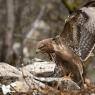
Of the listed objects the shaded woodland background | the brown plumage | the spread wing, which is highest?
the shaded woodland background

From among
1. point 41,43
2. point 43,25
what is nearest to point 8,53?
point 43,25

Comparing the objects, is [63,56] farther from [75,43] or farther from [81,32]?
[81,32]

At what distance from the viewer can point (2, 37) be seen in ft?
64.1

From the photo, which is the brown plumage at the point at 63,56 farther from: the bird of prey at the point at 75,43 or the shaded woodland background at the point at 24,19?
the shaded woodland background at the point at 24,19

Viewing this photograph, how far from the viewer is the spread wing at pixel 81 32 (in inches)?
282

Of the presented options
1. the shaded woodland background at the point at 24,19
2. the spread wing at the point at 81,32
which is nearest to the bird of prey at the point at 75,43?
the spread wing at the point at 81,32

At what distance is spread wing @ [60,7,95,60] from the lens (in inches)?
282

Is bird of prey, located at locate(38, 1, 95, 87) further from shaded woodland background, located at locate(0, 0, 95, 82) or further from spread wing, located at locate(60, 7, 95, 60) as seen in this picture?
shaded woodland background, located at locate(0, 0, 95, 82)

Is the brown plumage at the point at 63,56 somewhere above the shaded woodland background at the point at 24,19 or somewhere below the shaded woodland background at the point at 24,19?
below

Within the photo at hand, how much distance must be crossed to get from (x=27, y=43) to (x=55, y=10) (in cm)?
146

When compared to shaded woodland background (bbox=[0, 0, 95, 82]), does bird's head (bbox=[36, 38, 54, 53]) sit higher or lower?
lower

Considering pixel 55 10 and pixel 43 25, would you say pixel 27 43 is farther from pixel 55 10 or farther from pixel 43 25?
pixel 43 25

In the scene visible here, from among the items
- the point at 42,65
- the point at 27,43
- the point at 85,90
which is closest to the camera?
the point at 85,90

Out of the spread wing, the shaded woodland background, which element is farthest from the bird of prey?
the shaded woodland background
